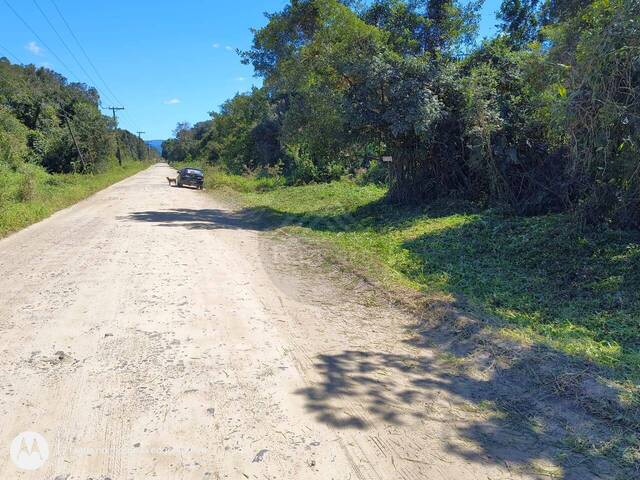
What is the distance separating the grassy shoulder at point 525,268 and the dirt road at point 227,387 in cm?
138

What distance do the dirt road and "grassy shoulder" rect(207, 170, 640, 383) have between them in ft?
4.52

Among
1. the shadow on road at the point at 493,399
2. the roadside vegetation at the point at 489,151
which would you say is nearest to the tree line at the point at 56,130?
the roadside vegetation at the point at 489,151

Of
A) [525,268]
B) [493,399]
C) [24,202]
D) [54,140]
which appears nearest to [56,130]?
[54,140]

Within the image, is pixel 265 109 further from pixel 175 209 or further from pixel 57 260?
pixel 57 260

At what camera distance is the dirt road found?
2924 millimetres

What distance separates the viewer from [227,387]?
12.3 ft

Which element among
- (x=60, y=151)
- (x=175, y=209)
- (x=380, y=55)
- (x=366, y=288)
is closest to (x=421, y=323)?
(x=366, y=288)

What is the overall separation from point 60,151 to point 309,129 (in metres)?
31.5

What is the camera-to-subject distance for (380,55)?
12.2 meters

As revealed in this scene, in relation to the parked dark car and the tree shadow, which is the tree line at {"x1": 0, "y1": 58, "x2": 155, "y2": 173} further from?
the tree shadow

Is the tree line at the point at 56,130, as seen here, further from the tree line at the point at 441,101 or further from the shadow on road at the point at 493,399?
the shadow on road at the point at 493,399

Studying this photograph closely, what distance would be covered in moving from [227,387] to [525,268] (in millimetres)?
5385

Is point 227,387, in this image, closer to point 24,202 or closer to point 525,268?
point 525,268

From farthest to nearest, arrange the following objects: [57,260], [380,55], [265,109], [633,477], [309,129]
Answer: [265,109], [309,129], [380,55], [57,260], [633,477]
